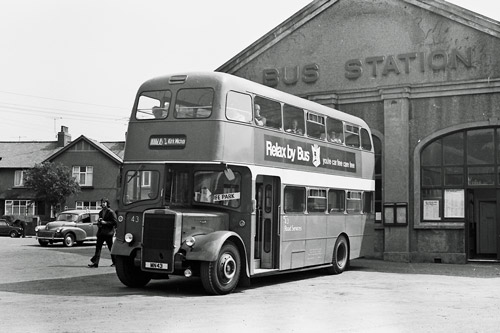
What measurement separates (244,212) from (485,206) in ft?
53.9

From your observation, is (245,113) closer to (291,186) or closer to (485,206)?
(291,186)

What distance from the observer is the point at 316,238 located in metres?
15.6

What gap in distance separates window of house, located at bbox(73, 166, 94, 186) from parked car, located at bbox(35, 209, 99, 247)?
24921mm

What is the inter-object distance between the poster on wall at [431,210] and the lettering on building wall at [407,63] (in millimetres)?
4510

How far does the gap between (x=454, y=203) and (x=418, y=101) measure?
12.2ft

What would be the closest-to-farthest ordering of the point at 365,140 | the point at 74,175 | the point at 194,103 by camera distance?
1. the point at 194,103
2. the point at 365,140
3. the point at 74,175

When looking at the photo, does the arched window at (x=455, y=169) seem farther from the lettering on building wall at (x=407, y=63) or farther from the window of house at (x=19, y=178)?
the window of house at (x=19, y=178)

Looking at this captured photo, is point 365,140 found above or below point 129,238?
above

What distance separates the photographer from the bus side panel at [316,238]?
15.2 m

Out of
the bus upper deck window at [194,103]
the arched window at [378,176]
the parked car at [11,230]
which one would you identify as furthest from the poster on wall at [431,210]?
the parked car at [11,230]

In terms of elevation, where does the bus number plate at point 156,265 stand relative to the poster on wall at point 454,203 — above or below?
below

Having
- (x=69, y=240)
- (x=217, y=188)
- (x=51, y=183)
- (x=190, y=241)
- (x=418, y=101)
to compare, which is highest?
(x=418, y=101)

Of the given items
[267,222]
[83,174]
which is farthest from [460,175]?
[83,174]

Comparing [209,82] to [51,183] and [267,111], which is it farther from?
[51,183]
